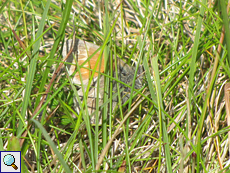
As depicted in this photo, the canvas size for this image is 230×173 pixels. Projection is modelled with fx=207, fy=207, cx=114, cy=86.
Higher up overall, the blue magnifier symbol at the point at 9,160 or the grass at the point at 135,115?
the grass at the point at 135,115

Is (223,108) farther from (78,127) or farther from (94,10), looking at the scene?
(94,10)

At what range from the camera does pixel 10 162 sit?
858mm

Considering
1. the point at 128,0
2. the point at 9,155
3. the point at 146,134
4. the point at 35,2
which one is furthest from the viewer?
the point at 35,2

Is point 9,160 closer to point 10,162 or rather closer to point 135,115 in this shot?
point 10,162

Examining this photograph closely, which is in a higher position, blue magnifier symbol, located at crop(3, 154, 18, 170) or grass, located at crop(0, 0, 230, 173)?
grass, located at crop(0, 0, 230, 173)

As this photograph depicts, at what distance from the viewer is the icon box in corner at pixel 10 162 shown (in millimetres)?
827

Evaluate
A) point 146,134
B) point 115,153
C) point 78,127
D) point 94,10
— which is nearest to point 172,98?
point 146,134

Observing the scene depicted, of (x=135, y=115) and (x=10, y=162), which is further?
(x=135, y=115)

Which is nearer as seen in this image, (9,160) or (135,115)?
(9,160)

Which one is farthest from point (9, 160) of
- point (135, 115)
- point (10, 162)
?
point (135, 115)

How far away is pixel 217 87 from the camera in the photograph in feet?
3.63

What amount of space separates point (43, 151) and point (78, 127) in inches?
11.7

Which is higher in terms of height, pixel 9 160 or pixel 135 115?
pixel 135 115

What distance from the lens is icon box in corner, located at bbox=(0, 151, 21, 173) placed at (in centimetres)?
83
